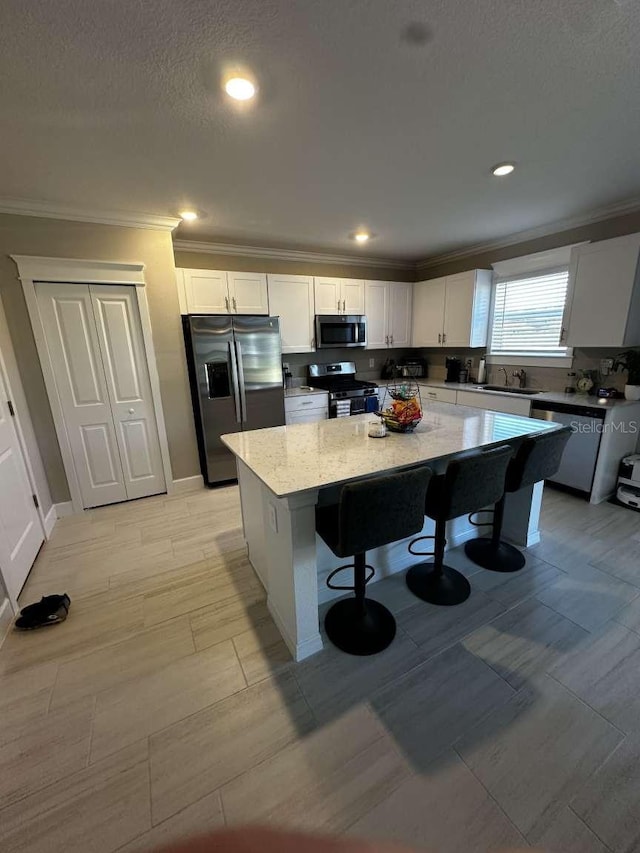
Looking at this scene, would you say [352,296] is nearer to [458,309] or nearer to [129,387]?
[458,309]

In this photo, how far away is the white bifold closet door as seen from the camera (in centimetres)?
298

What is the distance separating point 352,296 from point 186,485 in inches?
126

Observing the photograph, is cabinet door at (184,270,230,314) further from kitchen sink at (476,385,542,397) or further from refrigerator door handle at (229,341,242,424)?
kitchen sink at (476,385,542,397)

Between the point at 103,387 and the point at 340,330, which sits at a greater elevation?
the point at 340,330

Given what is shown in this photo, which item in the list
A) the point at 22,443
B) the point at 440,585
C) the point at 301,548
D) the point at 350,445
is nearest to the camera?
the point at 301,548

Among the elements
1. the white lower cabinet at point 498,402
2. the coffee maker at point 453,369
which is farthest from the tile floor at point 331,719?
the coffee maker at point 453,369

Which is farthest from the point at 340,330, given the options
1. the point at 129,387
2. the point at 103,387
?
the point at 103,387

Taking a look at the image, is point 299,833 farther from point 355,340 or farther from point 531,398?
point 355,340

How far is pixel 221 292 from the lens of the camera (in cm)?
375

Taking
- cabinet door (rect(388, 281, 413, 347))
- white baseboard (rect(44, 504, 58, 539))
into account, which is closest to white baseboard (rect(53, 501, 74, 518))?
white baseboard (rect(44, 504, 58, 539))

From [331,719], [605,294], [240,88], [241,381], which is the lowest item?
[331,719]

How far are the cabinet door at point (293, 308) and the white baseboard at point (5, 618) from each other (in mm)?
3380

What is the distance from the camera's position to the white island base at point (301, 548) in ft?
5.14

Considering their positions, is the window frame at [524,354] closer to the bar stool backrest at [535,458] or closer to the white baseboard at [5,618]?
the bar stool backrest at [535,458]
